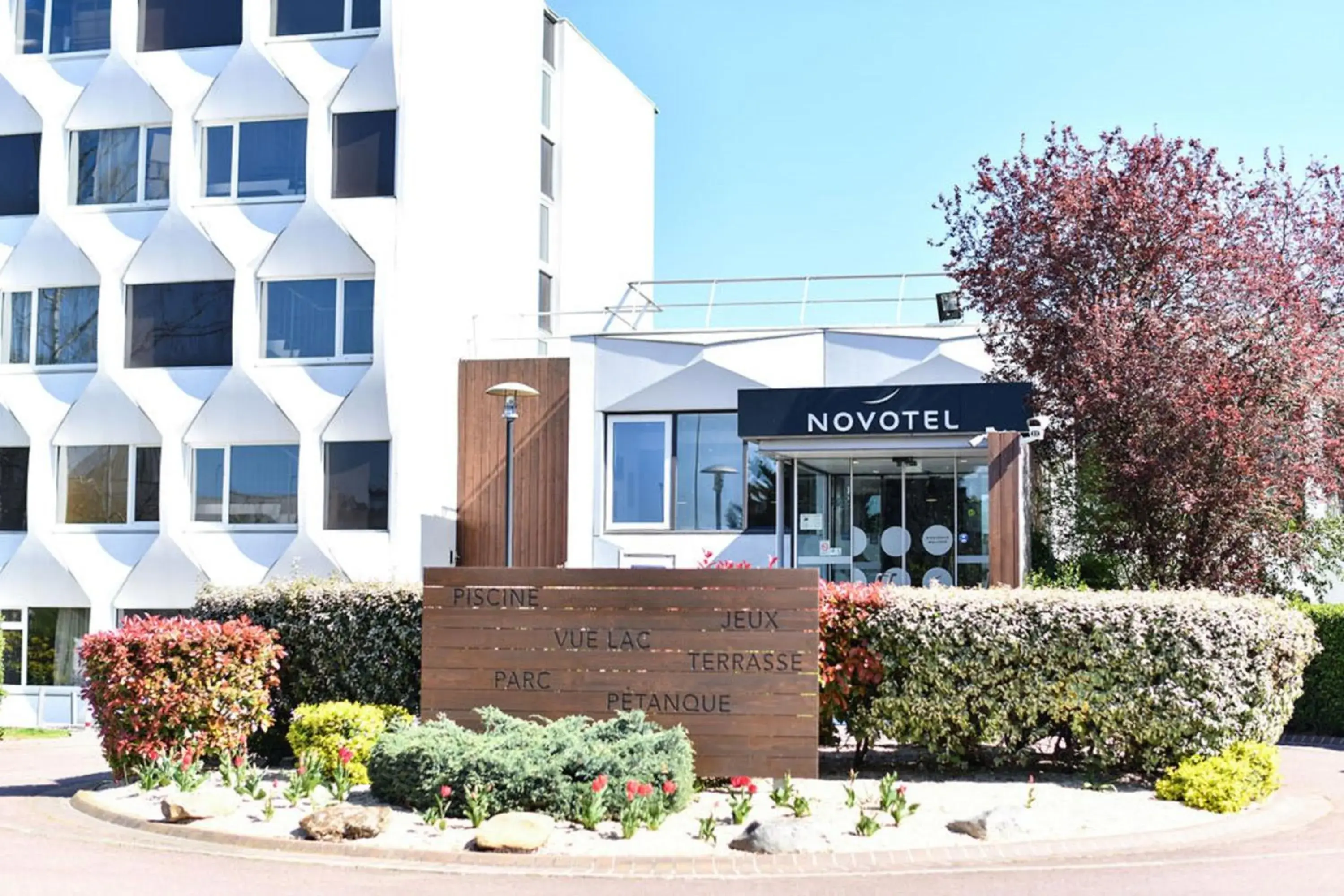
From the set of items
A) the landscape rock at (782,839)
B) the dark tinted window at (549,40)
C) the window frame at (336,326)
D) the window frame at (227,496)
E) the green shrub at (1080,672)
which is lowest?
the landscape rock at (782,839)

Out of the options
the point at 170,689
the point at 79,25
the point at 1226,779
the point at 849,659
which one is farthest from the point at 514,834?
the point at 79,25

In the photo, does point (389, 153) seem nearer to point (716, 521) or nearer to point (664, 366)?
point (664, 366)

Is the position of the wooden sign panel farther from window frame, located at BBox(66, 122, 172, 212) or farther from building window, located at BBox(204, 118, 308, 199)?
window frame, located at BBox(66, 122, 172, 212)

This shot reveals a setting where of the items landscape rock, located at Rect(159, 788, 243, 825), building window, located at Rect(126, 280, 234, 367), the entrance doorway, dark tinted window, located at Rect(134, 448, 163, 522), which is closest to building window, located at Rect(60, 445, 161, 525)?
dark tinted window, located at Rect(134, 448, 163, 522)

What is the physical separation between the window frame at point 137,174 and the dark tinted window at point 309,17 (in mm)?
2697

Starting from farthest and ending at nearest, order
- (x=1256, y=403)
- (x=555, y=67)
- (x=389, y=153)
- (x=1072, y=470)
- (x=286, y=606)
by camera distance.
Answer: (x=555, y=67) → (x=389, y=153) → (x=1072, y=470) → (x=1256, y=403) → (x=286, y=606)

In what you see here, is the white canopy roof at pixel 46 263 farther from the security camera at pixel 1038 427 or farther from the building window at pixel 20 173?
the security camera at pixel 1038 427

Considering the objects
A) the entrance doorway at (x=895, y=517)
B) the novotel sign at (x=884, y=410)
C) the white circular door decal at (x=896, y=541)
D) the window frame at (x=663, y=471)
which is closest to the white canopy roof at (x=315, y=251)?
the window frame at (x=663, y=471)

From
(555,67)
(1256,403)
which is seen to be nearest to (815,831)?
(1256,403)

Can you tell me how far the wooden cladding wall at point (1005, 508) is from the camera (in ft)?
62.4

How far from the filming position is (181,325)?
85.8ft

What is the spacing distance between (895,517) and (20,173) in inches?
665

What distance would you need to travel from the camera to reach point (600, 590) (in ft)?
40.5

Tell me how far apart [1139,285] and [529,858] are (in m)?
12.6
